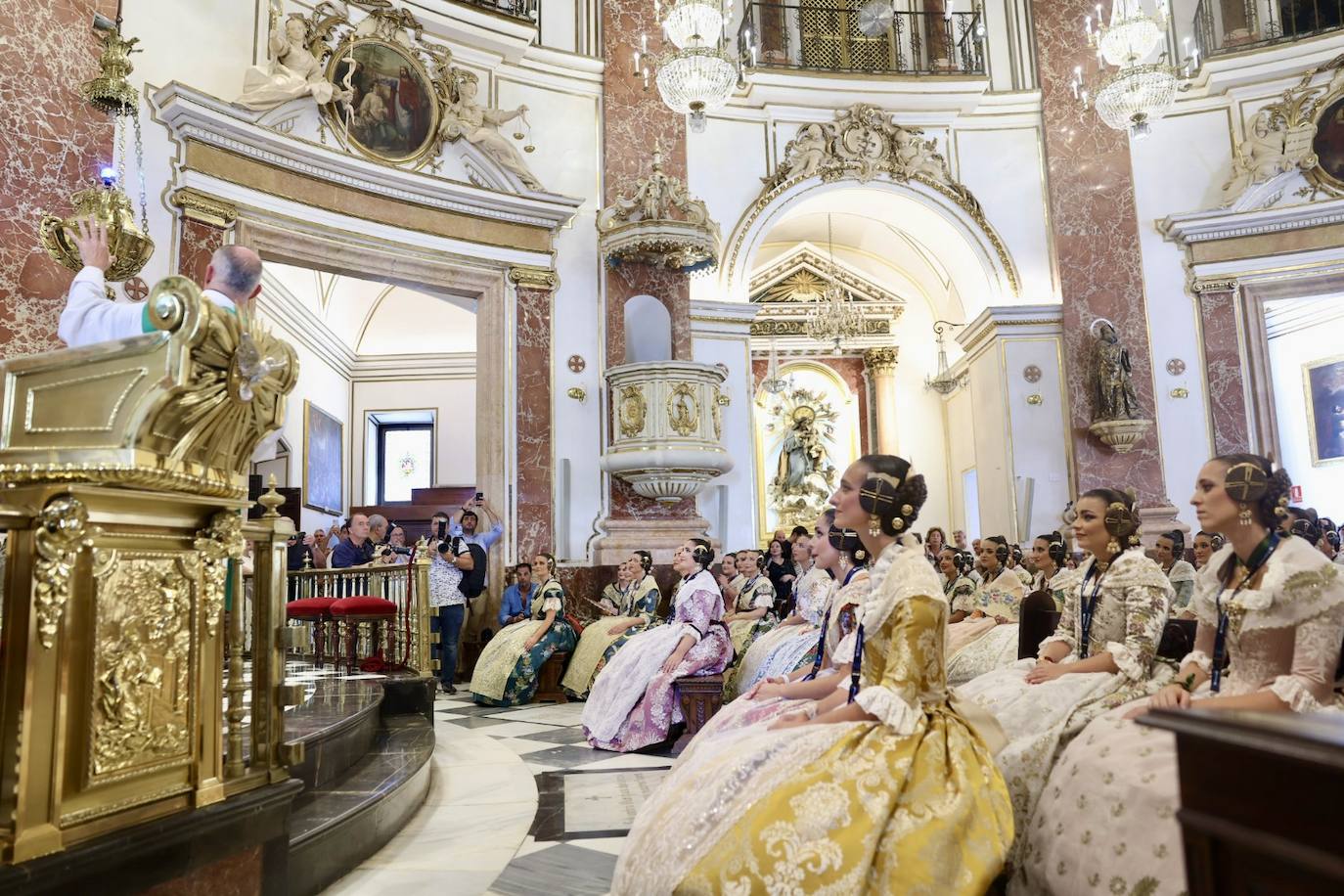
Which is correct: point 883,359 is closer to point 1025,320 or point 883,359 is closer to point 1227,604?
point 1025,320

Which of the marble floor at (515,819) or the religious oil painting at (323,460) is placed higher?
the religious oil painting at (323,460)

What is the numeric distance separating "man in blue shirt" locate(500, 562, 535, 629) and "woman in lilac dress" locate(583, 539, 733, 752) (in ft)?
8.53

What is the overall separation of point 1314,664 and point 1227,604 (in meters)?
0.28

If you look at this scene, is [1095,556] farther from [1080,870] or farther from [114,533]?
[114,533]

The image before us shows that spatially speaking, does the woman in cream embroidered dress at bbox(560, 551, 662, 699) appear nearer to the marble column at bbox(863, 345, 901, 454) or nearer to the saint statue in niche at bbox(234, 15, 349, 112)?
the saint statue in niche at bbox(234, 15, 349, 112)

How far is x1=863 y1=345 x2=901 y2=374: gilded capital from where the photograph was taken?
16.8 metres

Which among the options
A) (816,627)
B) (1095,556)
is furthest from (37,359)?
(816,627)

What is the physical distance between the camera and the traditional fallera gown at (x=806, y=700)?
9.75 ft

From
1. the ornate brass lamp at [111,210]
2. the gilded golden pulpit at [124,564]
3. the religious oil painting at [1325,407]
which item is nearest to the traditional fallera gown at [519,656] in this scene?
the ornate brass lamp at [111,210]

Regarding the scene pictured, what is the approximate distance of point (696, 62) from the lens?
335 inches

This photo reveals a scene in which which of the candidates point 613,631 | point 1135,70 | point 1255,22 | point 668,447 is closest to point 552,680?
point 613,631

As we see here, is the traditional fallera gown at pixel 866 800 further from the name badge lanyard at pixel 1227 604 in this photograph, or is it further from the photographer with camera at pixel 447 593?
the photographer with camera at pixel 447 593

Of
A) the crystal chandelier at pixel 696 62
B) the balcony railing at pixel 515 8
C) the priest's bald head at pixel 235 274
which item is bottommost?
the priest's bald head at pixel 235 274

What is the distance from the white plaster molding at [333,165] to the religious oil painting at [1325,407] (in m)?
11.0
